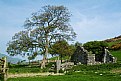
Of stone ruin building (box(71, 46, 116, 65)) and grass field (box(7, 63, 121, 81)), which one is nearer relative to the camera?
grass field (box(7, 63, 121, 81))

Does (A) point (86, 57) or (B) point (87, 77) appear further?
(A) point (86, 57)

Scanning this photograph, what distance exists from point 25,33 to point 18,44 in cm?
250

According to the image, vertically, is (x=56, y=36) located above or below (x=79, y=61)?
above

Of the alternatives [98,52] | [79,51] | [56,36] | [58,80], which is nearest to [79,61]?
[79,51]

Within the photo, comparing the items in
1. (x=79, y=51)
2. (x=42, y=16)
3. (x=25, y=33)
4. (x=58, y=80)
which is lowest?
(x=58, y=80)

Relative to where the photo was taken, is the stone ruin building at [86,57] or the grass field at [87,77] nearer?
the grass field at [87,77]

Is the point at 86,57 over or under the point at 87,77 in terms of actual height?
over

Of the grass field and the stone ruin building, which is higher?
the stone ruin building

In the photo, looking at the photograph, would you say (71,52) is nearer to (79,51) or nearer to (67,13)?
(79,51)

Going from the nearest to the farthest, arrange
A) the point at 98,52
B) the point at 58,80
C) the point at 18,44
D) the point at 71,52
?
the point at 58,80 < the point at 18,44 < the point at 71,52 < the point at 98,52

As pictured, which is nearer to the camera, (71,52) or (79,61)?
(79,61)

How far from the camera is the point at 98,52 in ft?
207

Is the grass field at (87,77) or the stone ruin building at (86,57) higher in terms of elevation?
the stone ruin building at (86,57)

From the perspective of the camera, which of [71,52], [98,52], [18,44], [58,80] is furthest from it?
[98,52]
